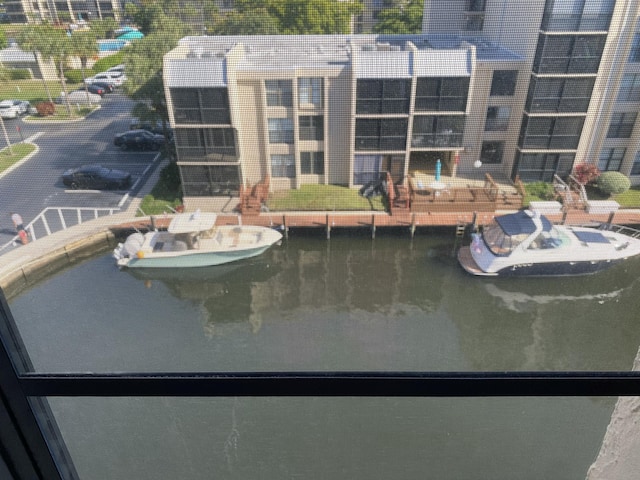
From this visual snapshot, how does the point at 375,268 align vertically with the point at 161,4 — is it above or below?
below

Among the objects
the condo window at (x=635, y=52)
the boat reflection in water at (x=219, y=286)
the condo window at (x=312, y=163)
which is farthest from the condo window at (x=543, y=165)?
the boat reflection in water at (x=219, y=286)

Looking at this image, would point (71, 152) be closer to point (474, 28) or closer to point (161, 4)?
point (161, 4)

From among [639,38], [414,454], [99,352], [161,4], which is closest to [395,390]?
[414,454]

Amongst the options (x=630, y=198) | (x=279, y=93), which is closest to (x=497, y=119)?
(x=630, y=198)

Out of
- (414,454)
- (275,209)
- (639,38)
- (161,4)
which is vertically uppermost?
(161,4)

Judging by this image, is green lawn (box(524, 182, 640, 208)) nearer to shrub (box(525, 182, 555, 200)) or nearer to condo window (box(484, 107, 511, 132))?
shrub (box(525, 182, 555, 200))

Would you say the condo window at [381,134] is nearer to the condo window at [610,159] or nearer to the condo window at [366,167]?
the condo window at [366,167]

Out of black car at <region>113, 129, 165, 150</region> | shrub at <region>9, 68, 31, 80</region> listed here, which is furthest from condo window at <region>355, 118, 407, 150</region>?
shrub at <region>9, 68, 31, 80</region>

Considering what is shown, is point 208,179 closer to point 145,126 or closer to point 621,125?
point 145,126
